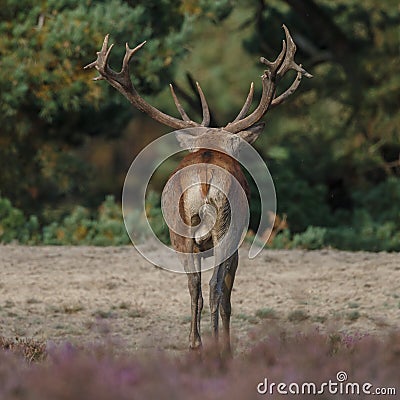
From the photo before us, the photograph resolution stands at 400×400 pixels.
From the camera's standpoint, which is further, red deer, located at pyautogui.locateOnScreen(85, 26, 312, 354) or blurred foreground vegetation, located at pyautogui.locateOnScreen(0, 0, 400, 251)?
blurred foreground vegetation, located at pyautogui.locateOnScreen(0, 0, 400, 251)

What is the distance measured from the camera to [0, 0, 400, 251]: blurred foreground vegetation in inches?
571

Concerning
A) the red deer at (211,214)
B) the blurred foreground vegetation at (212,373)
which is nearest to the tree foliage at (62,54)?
the red deer at (211,214)

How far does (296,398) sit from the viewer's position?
5742mm

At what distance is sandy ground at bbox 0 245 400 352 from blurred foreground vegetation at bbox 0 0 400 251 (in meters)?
1.83

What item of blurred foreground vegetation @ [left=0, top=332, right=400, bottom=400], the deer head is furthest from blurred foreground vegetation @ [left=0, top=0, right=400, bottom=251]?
blurred foreground vegetation @ [left=0, top=332, right=400, bottom=400]

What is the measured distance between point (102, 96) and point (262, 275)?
11.8 feet

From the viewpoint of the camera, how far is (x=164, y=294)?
11.3 meters

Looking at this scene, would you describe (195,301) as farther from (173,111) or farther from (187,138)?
(173,111)

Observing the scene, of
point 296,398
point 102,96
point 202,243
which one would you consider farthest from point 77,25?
point 296,398

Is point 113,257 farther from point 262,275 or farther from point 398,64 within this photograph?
point 398,64

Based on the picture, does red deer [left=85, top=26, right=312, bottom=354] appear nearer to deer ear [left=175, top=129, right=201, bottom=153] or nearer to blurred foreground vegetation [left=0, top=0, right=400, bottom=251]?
deer ear [left=175, top=129, right=201, bottom=153]

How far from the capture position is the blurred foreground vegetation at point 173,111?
14500mm

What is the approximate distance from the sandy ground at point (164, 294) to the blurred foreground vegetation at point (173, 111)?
183cm

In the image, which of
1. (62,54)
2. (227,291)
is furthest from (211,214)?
(62,54)
